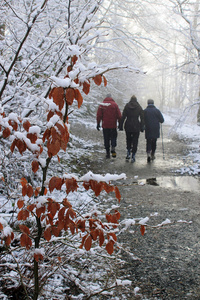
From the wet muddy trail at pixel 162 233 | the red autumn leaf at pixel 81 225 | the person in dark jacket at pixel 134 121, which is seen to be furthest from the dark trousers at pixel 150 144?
the red autumn leaf at pixel 81 225

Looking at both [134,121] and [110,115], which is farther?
[110,115]

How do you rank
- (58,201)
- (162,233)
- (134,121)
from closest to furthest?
(58,201) < (162,233) < (134,121)

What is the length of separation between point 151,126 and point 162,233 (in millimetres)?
Result: 4617

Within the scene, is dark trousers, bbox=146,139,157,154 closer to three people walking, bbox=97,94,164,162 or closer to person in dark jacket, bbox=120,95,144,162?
three people walking, bbox=97,94,164,162

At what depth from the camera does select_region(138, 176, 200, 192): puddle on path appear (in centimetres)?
580

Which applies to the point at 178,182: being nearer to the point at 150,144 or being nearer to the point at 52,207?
the point at 150,144

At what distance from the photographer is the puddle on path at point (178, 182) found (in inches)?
228

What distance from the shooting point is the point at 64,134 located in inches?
60.0

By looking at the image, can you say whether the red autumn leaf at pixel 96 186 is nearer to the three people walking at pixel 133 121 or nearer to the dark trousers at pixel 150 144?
the three people walking at pixel 133 121

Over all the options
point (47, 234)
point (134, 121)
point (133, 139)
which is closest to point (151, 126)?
point (134, 121)

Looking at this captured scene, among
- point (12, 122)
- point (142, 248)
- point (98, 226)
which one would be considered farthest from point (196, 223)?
point (12, 122)

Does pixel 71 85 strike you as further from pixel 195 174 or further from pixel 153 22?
pixel 195 174

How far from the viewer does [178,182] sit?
20.3 feet

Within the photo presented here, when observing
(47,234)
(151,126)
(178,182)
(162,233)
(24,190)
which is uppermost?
(151,126)
